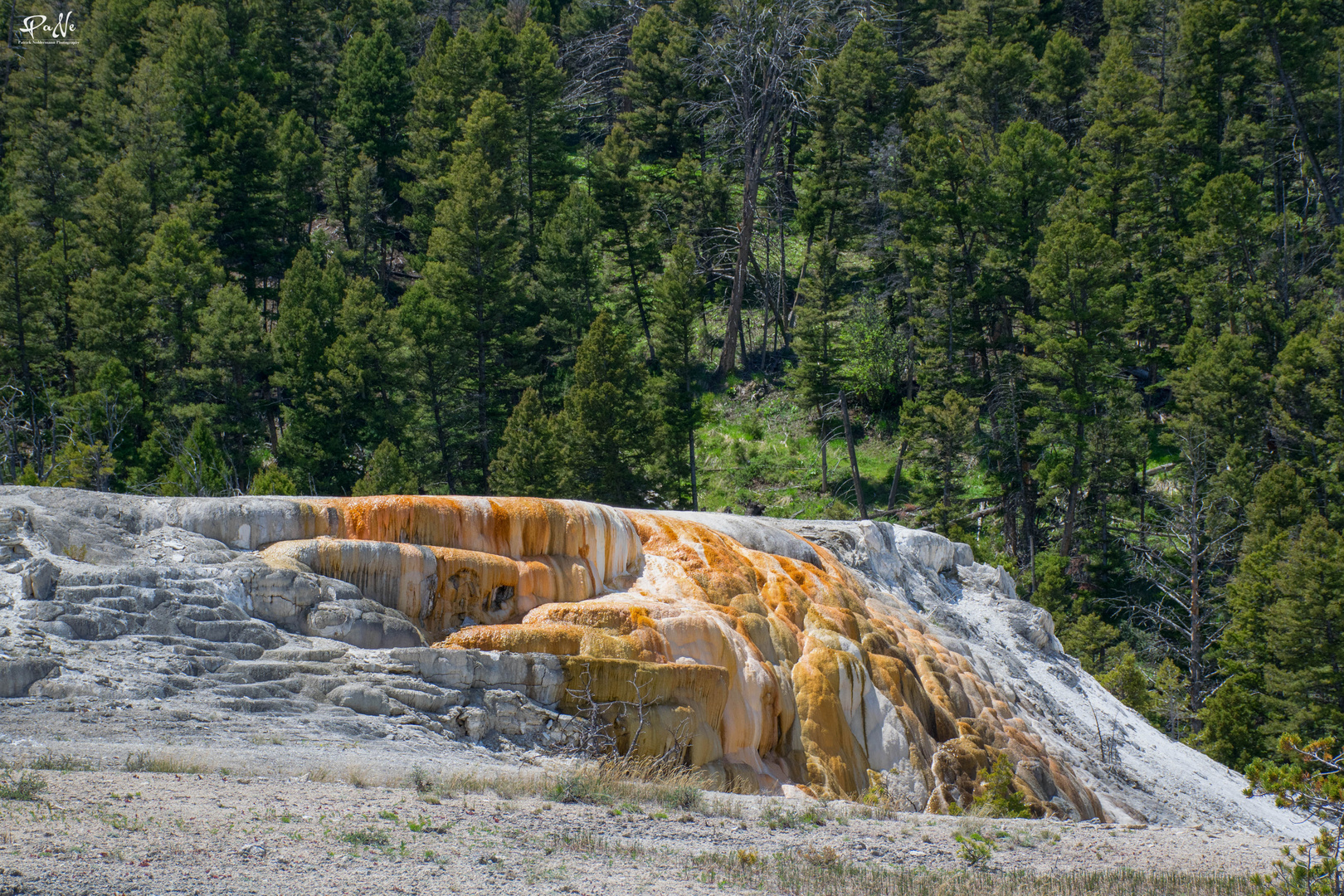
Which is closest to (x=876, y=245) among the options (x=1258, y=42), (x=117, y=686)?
(x=1258, y=42)

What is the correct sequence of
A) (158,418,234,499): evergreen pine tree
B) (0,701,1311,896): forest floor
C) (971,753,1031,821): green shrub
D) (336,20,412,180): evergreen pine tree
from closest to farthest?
(0,701,1311,896): forest floor < (971,753,1031,821): green shrub < (158,418,234,499): evergreen pine tree < (336,20,412,180): evergreen pine tree

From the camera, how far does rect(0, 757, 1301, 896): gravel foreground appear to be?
791cm

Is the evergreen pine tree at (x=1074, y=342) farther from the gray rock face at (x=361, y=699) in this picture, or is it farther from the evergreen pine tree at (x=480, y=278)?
the gray rock face at (x=361, y=699)

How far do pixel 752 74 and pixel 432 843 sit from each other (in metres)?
42.7

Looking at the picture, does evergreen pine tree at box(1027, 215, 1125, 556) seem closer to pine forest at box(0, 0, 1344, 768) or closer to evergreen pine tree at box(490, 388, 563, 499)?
pine forest at box(0, 0, 1344, 768)

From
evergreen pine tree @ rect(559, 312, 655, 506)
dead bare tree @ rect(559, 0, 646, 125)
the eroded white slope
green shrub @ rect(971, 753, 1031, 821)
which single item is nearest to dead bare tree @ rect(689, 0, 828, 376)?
dead bare tree @ rect(559, 0, 646, 125)

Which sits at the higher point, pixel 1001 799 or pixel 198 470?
pixel 198 470

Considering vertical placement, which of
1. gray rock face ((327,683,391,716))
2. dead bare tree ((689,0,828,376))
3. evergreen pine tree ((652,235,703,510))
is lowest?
gray rock face ((327,683,391,716))

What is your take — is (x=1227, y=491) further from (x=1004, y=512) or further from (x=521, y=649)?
(x=521, y=649)

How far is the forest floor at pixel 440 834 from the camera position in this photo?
812cm

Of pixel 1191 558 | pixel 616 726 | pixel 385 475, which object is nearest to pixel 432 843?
pixel 616 726

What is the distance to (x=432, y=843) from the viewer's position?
913cm

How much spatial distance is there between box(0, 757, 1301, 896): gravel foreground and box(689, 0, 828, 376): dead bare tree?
122 feet

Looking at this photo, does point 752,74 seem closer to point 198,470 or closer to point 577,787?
point 198,470
